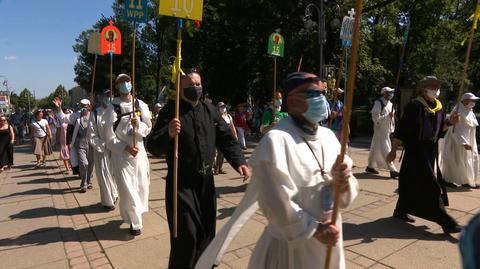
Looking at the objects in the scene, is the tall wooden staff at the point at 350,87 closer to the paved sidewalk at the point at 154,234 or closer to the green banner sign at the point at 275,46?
the paved sidewalk at the point at 154,234

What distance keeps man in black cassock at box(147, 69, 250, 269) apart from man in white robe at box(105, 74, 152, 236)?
1905 millimetres

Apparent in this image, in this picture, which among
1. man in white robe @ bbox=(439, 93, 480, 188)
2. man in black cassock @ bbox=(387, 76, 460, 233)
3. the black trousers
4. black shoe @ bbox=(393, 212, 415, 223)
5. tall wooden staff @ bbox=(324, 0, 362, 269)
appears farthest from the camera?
man in white robe @ bbox=(439, 93, 480, 188)

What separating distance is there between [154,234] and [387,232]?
3149mm

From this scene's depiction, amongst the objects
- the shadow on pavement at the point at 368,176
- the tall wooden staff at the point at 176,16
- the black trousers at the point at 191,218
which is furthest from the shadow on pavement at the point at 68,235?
the shadow on pavement at the point at 368,176

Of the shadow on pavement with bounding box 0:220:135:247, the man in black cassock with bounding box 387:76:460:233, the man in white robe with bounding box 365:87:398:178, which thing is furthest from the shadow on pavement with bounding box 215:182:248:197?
the man in black cassock with bounding box 387:76:460:233

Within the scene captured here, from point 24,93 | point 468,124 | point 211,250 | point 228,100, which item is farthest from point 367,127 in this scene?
point 24,93

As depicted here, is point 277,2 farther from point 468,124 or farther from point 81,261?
point 81,261

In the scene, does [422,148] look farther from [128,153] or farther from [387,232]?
[128,153]

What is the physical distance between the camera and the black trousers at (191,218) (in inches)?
139

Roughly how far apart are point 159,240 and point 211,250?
→ 2.86 meters

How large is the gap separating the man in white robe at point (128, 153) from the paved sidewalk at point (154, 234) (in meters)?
0.37

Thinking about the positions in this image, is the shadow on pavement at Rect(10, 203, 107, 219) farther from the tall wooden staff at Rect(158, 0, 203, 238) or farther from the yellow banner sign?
the yellow banner sign

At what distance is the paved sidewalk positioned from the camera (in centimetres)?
445

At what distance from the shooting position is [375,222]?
18.3ft
